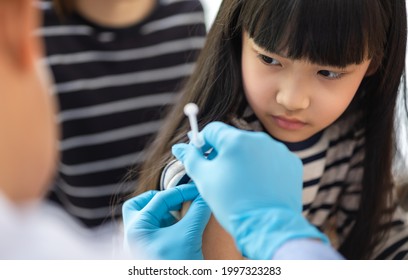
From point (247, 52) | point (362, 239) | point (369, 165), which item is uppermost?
point (247, 52)

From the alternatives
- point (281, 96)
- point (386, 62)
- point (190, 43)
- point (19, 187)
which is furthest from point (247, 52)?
point (19, 187)

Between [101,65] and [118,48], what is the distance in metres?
0.05

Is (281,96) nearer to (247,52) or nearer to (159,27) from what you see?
(247,52)

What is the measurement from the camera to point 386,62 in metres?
0.97

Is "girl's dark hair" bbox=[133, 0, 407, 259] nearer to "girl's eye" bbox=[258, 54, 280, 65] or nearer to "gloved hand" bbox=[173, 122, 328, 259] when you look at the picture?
"girl's eye" bbox=[258, 54, 280, 65]

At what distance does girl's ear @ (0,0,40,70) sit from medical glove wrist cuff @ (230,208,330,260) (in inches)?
13.0

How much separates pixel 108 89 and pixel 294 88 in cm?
46

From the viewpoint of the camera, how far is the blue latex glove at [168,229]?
2.77ft

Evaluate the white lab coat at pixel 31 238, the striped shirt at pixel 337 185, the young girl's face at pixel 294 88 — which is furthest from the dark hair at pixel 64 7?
the white lab coat at pixel 31 238

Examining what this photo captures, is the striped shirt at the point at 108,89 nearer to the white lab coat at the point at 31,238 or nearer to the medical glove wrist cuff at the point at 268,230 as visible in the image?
the medical glove wrist cuff at the point at 268,230

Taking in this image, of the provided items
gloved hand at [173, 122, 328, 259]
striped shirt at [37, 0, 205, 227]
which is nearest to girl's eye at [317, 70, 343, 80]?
gloved hand at [173, 122, 328, 259]

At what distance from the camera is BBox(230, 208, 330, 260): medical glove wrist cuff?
708 mm

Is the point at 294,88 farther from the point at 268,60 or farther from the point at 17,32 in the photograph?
the point at 17,32

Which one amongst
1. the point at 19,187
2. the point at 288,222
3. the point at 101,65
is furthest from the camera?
the point at 101,65
